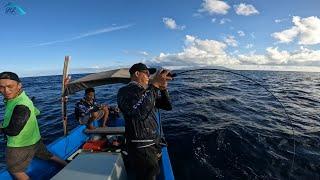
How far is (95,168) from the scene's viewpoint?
5.15 m

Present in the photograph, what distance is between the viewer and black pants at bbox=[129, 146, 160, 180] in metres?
4.58

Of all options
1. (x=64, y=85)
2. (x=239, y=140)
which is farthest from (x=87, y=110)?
(x=239, y=140)

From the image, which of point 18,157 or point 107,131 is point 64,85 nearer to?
point 107,131

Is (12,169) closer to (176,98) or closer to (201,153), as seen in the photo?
(201,153)

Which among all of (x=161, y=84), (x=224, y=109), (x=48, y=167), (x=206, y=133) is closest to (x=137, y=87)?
(x=161, y=84)

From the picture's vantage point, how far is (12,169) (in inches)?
221

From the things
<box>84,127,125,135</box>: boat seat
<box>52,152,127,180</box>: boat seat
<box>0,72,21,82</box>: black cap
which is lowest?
<box>84,127,125,135</box>: boat seat

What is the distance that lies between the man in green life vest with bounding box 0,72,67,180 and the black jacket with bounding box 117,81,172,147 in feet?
6.63

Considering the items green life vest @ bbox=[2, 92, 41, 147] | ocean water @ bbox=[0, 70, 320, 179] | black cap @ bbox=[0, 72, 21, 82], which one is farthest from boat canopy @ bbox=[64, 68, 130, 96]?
black cap @ bbox=[0, 72, 21, 82]

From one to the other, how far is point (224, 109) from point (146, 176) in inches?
535

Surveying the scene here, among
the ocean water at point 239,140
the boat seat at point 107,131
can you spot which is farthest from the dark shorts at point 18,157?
the ocean water at point 239,140

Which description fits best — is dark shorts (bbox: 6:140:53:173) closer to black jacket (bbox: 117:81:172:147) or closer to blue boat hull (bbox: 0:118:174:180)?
blue boat hull (bbox: 0:118:174:180)

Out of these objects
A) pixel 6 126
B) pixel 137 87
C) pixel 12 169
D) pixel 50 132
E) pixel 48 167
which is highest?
pixel 137 87

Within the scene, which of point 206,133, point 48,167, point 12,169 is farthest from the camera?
point 206,133
